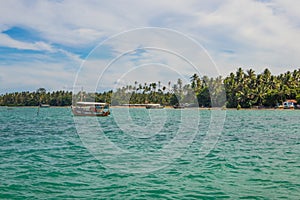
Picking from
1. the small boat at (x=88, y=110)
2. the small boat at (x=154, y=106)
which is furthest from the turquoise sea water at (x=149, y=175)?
the small boat at (x=154, y=106)

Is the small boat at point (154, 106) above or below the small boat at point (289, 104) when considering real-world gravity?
below

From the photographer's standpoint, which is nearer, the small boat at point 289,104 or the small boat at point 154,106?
the small boat at point 289,104

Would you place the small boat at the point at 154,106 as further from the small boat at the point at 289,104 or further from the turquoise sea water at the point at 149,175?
the turquoise sea water at the point at 149,175

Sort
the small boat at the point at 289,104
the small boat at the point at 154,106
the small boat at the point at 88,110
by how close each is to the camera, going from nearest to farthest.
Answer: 1. the small boat at the point at 88,110
2. the small boat at the point at 289,104
3. the small boat at the point at 154,106

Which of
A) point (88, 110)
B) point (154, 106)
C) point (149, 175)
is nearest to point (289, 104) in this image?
point (154, 106)

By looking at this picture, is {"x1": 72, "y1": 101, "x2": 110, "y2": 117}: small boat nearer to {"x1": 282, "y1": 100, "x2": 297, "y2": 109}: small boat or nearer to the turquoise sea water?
the turquoise sea water

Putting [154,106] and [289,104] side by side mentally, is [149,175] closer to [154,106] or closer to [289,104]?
[289,104]

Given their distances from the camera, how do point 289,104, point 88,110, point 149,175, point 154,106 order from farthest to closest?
point 154,106, point 289,104, point 88,110, point 149,175

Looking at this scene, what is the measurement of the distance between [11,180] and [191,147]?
12.0m

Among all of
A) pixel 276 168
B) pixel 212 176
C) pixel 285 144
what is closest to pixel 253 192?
pixel 212 176

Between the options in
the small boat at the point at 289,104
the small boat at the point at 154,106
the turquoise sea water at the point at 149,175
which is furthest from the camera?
the small boat at the point at 154,106

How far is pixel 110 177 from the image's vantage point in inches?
494

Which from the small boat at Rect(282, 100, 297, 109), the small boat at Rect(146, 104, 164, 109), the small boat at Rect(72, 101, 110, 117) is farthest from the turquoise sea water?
the small boat at Rect(146, 104, 164, 109)

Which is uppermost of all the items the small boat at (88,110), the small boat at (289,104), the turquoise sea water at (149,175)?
the small boat at (289,104)
